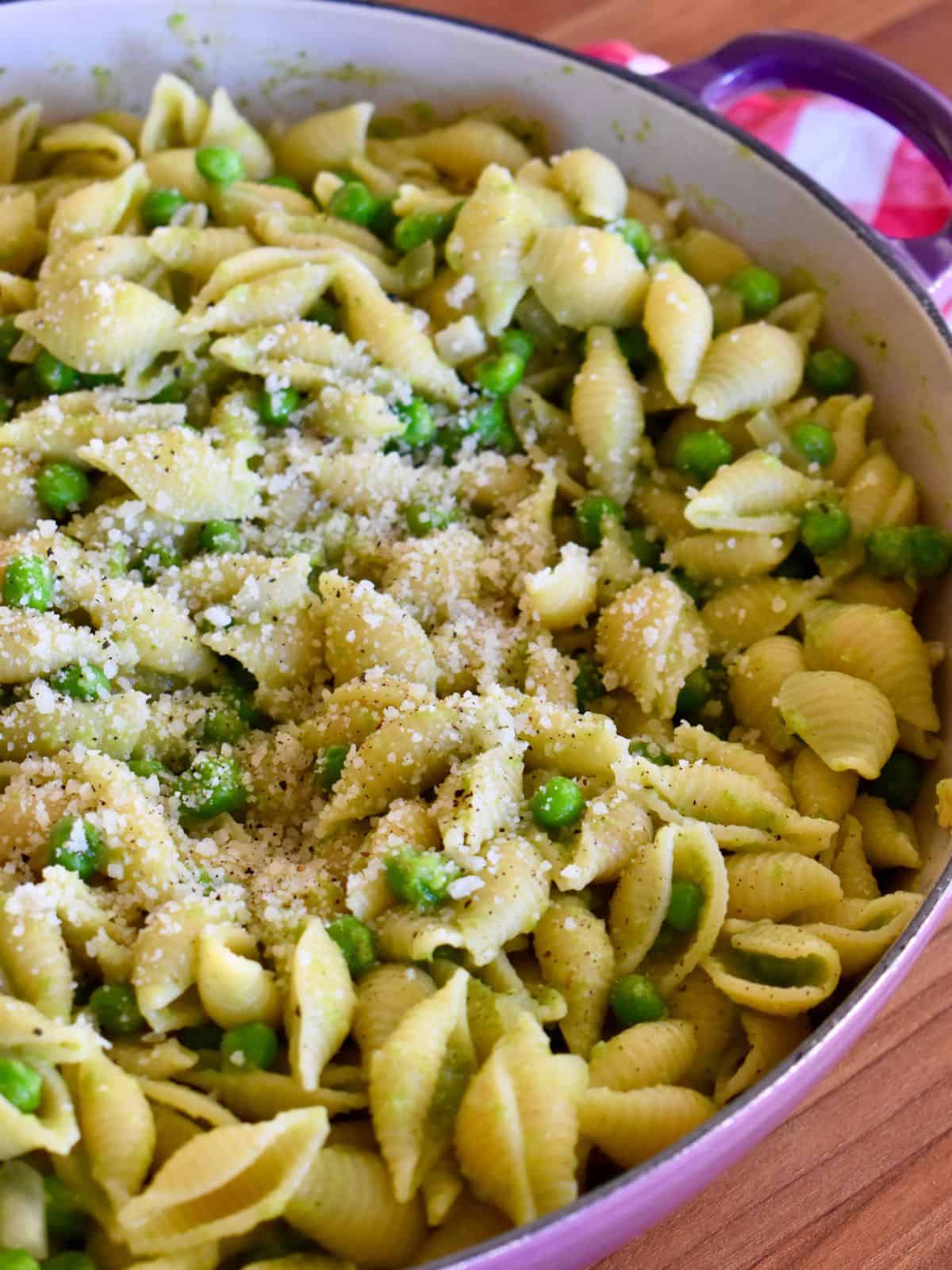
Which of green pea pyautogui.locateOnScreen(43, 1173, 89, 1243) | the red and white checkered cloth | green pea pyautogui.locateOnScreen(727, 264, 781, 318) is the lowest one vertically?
green pea pyautogui.locateOnScreen(43, 1173, 89, 1243)

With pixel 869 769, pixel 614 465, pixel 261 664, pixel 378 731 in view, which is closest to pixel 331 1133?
pixel 378 731

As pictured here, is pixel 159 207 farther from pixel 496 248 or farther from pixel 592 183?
pixel 592 183

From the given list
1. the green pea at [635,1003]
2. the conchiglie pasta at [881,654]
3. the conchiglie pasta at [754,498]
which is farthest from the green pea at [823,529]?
the green pea at [635,1003]

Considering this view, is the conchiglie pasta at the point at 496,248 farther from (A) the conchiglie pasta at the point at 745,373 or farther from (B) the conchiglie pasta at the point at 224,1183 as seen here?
(B) the conchiglie pasta at the point at 224,1183

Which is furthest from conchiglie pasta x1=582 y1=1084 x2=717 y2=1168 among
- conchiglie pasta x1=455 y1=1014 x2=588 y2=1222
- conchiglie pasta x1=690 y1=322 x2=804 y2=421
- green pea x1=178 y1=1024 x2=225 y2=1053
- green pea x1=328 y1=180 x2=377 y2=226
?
green pea x1=328 y1=180 x2=377 y2=226

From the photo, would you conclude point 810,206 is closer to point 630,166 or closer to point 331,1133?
point 630,166

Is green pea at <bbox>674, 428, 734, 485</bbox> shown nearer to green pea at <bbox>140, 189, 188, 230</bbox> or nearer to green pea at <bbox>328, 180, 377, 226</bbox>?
green pea at <bbox>328, 180, 377, 226</bbox>
